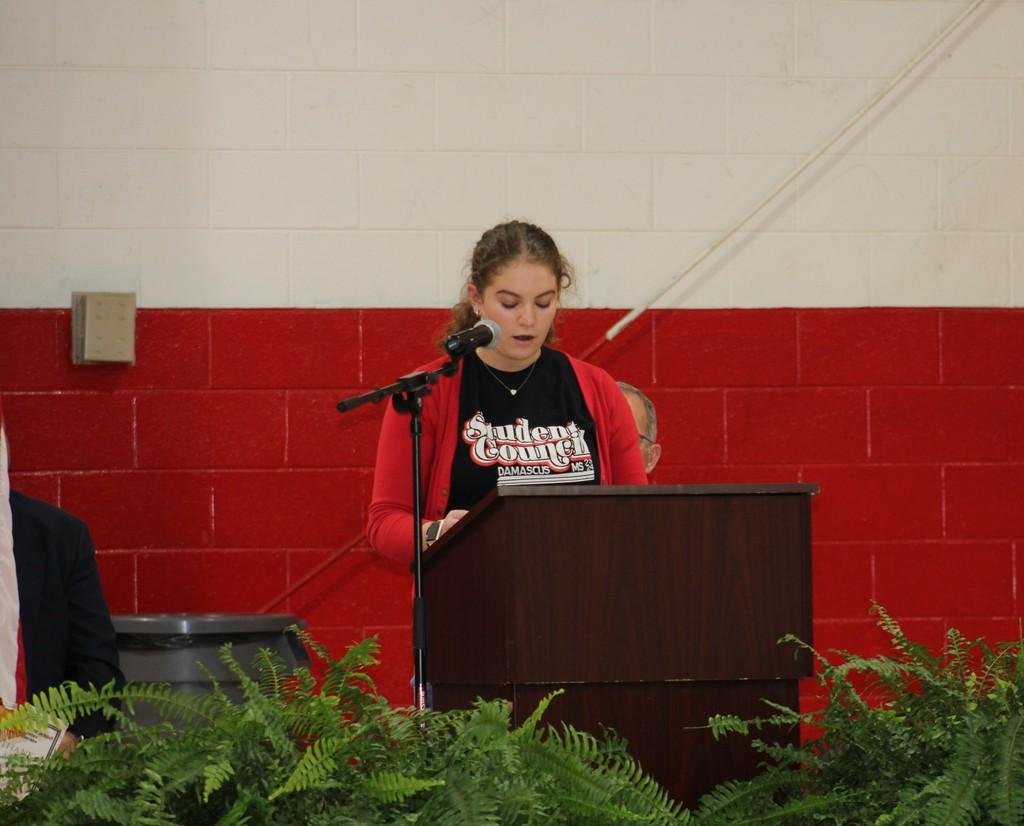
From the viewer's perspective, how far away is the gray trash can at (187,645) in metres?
3.05

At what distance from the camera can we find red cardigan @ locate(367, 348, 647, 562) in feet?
8.13

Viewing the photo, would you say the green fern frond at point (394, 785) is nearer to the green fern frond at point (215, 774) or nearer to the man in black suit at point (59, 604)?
the green fern frond at point (215, 774)

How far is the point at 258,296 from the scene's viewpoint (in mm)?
3750

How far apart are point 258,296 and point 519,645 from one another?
2258mm

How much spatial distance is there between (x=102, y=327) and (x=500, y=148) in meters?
1.22

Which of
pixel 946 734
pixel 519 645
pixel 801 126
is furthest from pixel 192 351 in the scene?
pixel 946 734

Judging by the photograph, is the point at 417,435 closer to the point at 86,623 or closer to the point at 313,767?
the point at 86,623

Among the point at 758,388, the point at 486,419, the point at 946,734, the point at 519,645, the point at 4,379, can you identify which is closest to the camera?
the point at 946,734

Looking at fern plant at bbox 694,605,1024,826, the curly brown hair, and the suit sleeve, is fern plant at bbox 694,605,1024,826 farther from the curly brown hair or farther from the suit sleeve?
the suit sleeve

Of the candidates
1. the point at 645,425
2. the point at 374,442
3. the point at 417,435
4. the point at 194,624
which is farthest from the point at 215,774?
the point at 374,442

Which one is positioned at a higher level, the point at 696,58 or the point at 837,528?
the point at 696,58

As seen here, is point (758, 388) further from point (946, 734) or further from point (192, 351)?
point (946, 734)

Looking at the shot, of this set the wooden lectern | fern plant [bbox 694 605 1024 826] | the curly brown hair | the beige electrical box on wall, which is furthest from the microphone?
the beige electrical box on wall

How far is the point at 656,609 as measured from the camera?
1.73m
